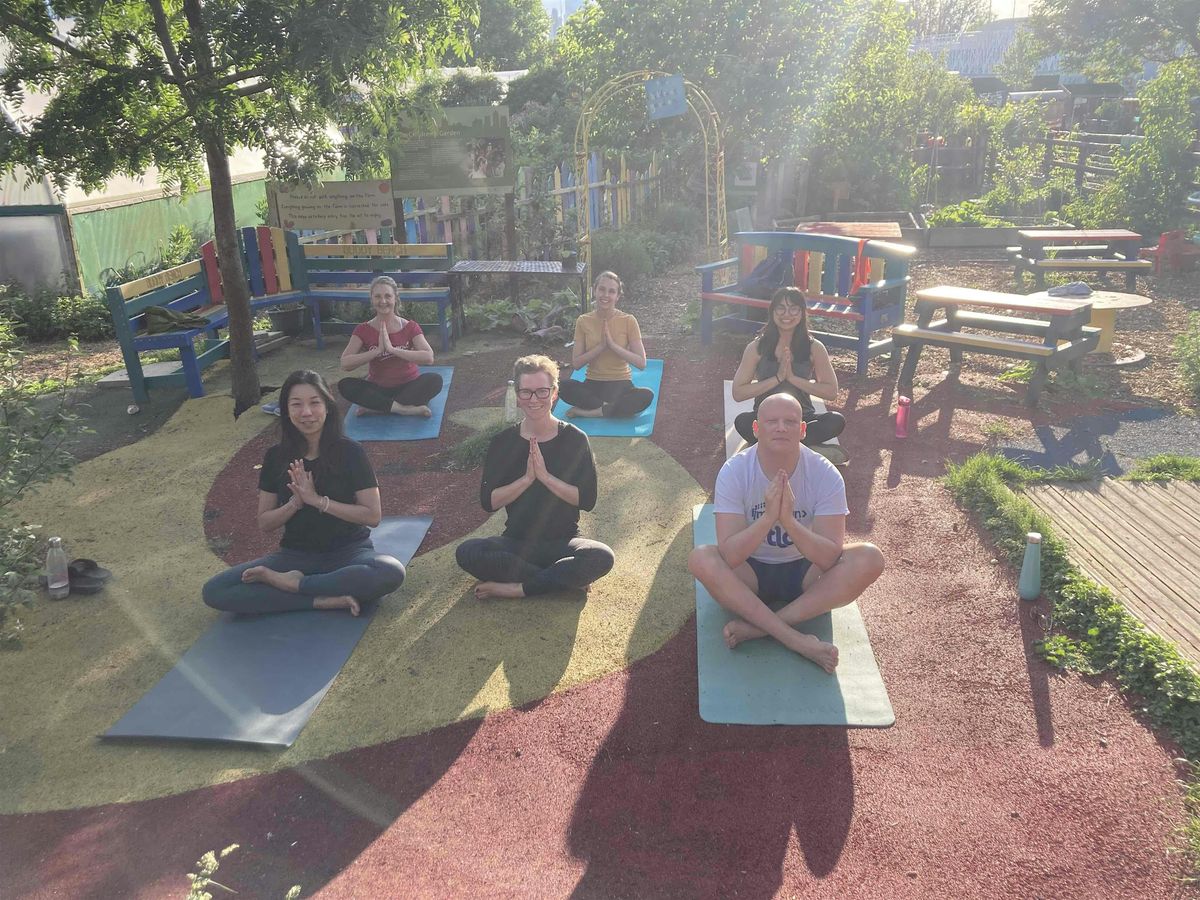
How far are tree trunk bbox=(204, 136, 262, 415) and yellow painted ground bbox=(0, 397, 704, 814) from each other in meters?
1.89

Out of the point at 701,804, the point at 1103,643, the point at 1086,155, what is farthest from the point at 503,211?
the point at 1086,155

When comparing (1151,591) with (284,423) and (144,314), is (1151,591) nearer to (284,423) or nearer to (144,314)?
(284,423)

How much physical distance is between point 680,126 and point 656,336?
10019 mm

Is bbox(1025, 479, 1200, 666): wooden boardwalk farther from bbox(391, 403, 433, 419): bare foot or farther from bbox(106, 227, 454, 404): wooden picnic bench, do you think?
bbox(106, 227, 454, 404): wooden picnic bench

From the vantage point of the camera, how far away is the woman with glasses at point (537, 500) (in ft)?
16.0

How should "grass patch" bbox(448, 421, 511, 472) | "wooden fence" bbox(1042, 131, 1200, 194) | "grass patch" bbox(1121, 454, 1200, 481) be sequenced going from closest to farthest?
"grass patch" bbox(1121, 454, 1200, 481)
"grass patch" bbox(448, 421, 511, 472)
"wooden fence" bbox(1042, 131, 1200, 194)

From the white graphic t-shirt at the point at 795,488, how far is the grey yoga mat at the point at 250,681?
2124 mm

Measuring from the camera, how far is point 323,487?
4914 mm

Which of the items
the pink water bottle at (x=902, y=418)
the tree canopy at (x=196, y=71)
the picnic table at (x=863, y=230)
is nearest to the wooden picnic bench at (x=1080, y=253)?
the picnic table at (x=863, y=230)

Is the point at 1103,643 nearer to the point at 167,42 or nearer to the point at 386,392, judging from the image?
the point at 386,392

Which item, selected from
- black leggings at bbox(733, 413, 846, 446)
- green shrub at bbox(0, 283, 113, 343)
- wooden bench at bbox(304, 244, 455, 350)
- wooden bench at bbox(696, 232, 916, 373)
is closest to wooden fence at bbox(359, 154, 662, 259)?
wooden bench at bbox(304, 244, 455, 350)

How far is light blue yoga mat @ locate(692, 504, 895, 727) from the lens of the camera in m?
4.05

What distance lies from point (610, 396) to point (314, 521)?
365 centimetres

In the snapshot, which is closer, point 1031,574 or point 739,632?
point 739,632
